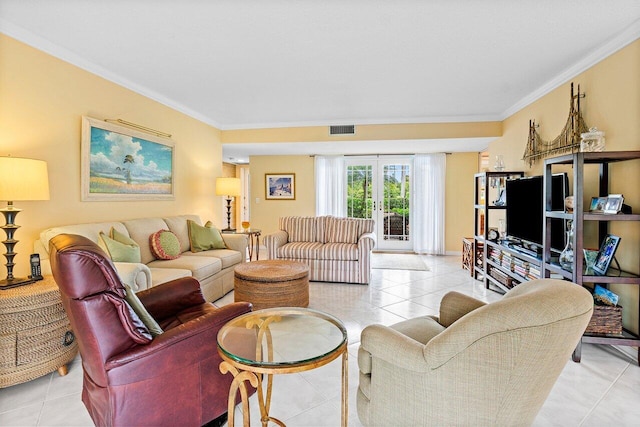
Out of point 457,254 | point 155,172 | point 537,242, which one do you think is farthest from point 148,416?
point 457,254

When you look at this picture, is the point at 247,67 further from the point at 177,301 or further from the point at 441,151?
the point at 441,151

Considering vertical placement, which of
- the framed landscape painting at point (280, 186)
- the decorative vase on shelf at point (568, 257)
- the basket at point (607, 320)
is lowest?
the basket at point (607, 320)

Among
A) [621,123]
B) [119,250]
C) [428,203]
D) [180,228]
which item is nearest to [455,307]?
[621,123]

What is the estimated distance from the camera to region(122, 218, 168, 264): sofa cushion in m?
3.37

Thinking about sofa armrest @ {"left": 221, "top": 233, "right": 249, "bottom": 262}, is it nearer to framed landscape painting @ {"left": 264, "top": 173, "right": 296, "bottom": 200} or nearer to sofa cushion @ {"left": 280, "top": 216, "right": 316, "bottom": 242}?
sofa cushion @ {"left": 280, "top": 216, "right": 316, "bottom": 242}

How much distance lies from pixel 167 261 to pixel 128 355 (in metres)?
2.28

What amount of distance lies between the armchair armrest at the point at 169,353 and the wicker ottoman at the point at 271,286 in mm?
1448

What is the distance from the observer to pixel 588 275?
2391 millimetres

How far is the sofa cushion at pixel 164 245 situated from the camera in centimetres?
346

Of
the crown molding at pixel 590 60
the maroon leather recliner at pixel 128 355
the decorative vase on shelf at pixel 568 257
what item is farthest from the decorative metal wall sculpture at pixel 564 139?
the maroon leather recliner at pixel 128 355

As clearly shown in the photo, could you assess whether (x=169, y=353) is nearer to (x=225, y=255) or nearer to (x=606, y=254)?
(x=225, y=255)

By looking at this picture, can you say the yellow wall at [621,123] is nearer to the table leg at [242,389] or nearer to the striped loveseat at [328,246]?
the striped loveseat at [328,246]

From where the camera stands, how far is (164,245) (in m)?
3.51

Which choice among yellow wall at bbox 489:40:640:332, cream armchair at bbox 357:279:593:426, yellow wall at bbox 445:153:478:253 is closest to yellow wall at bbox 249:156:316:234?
yellow wall at bbox 445:153:478:253
